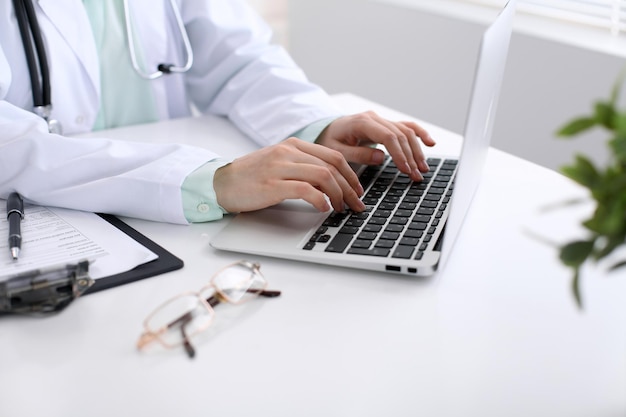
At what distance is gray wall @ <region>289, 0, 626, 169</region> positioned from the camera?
6.45 ft

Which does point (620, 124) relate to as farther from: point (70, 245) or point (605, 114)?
point (70, 245)

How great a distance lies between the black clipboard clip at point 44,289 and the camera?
812mm

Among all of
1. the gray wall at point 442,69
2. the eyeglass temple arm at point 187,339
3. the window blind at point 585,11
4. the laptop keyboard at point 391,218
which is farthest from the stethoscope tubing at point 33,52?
the window blind at point 585,11

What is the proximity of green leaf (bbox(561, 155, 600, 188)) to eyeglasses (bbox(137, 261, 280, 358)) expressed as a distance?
42cm

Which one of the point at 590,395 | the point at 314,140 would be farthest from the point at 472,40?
the point at 590,395

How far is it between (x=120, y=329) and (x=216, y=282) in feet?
0.39

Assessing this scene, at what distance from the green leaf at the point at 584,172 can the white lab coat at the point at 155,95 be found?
648 millimetres

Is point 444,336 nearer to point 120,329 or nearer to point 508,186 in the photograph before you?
point 120,329

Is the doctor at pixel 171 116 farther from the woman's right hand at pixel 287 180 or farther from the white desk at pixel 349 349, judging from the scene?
the white desk at pixel 349 349

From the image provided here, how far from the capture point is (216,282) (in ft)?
2.84

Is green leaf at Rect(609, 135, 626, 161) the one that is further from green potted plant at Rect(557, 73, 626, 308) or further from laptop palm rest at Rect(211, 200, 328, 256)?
laptop palm rest at Rect(211, 200, 328, 256)

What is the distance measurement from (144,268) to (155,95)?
75 centimetres

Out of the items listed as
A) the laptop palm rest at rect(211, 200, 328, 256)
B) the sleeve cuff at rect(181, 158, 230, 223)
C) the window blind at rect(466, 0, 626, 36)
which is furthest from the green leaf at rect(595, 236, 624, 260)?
the window blind at rect(466, 0, 626, 36)

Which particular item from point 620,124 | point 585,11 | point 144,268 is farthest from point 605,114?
point 585,11
